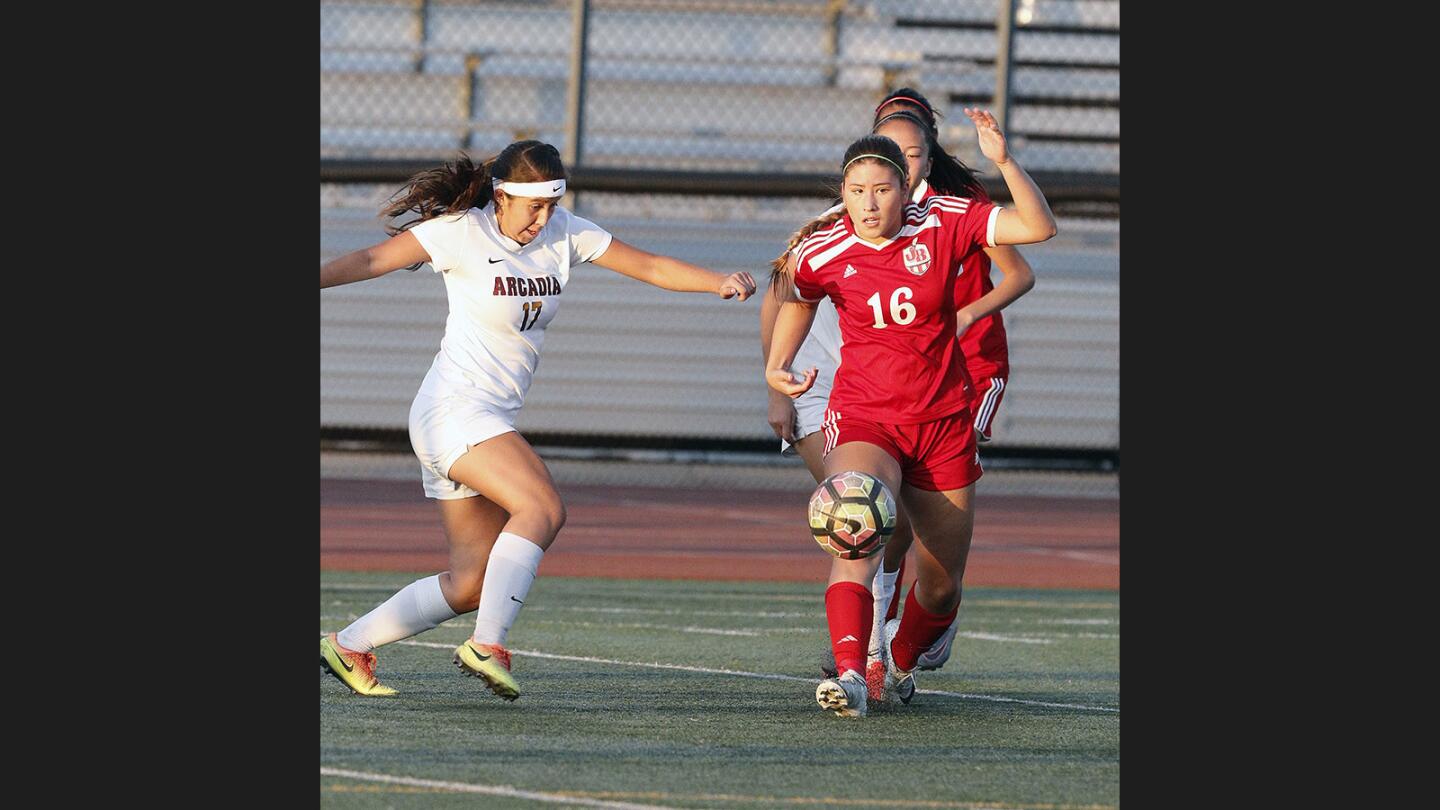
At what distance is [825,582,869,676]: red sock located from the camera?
6.09 m

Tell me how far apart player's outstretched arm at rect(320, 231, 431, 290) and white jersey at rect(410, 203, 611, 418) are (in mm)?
39

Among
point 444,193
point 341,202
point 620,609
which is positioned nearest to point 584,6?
point 341,202

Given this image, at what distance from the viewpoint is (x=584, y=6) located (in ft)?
48.6

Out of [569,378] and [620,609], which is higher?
[569,378]

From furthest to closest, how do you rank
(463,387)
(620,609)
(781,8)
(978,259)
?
(781,8) < (620,609) < (978,259) < (463,387)

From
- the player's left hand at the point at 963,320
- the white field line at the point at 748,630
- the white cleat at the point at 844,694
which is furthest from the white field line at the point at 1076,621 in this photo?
the white cleat at the point at 844,694

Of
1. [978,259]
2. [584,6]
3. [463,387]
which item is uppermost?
[584,6]

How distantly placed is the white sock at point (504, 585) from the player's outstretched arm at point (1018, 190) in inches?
72.1

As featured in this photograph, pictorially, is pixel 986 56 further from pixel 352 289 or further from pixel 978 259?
pixel 978 259

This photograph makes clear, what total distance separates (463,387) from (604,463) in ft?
32.4

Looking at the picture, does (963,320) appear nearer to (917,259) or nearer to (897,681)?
(917,259)

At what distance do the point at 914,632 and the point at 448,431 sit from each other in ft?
5.66

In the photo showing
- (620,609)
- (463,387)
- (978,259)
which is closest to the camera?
(463,387)

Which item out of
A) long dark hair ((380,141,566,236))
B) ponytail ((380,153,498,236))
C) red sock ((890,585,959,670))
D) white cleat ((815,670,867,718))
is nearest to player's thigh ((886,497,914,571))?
red sock ((890,585,959,670))
